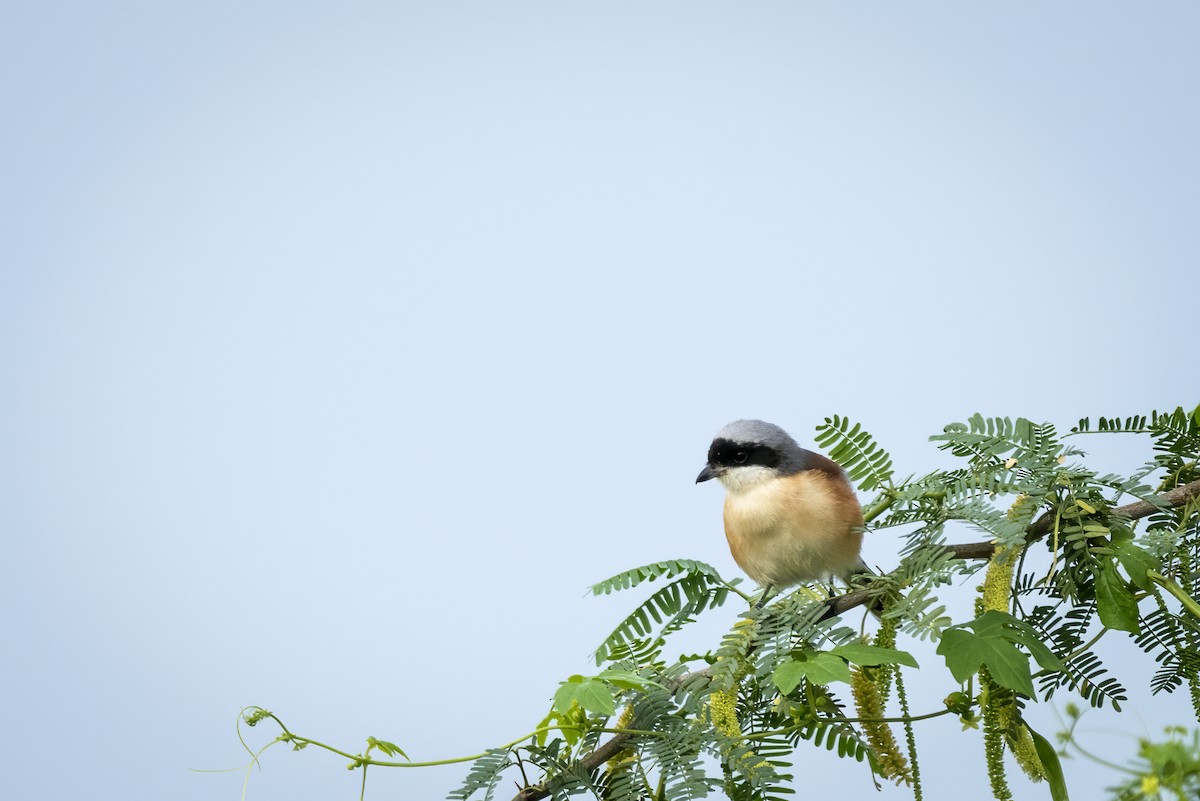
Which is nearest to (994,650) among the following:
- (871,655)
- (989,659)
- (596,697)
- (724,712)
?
(989,659)

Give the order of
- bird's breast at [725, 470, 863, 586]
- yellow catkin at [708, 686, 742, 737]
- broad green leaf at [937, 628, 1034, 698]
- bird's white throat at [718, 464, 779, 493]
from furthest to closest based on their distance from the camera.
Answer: bird's white throat at [718, 464, 779, 493] → bird's breast at [725, 470, 863, 586] → yellow catkin at [708, 686, 742, 737] → broad green leaf at [937, 628, 1034, 698]

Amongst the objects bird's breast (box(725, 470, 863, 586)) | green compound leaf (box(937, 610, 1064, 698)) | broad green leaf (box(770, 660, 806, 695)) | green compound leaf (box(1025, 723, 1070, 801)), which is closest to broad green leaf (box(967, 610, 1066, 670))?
green compound leaf (box(937, 610, 1064, 698))

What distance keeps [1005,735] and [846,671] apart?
287mm

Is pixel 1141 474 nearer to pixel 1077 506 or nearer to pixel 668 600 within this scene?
pixel 1077 506

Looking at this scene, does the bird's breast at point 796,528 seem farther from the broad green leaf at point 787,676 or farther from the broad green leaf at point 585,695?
the broad green leaf at point 585,695

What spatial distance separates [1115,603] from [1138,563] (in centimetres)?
6

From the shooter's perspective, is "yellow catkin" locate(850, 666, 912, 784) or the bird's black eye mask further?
the bird's black eye mask

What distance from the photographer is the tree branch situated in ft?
5.49

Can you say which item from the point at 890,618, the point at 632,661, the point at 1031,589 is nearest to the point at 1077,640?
the point at 1031,589

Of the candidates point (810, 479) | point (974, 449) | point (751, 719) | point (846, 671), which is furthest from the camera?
point (810, 479)

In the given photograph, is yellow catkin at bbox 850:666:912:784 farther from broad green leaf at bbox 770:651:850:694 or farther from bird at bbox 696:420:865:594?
bird at bbox 696:420:865:594

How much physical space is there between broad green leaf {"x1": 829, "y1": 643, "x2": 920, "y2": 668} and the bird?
1.49 feet

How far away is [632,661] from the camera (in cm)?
173

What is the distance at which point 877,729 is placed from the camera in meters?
1.64
